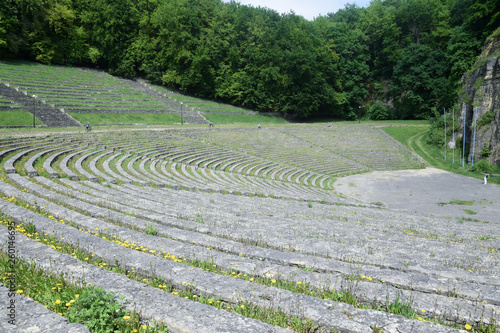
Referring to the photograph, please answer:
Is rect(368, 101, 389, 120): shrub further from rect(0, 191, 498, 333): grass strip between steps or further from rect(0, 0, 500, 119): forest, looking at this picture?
rect(0, 191, 498, 333): grass strip between steps

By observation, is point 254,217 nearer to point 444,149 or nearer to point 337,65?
point 444,149

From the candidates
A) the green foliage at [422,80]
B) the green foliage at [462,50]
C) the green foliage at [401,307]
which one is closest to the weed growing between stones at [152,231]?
the green foliage at [401,307]

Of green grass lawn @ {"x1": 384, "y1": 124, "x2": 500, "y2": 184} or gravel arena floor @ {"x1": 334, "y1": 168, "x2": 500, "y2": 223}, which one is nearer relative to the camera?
gravel arena floor @ {"x1": 334, "y1": 168, "x2": 500, "y2": 223}

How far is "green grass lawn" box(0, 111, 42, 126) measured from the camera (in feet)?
98.9

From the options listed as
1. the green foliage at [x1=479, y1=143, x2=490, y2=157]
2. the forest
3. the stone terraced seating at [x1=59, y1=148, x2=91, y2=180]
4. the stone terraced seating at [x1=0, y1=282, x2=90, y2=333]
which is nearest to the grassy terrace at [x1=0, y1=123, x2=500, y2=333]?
the stone terraced seating at [x1=0, y1=282, x2=90, y2=333]

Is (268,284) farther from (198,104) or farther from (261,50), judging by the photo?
(261,50)

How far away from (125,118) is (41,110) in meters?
9.02

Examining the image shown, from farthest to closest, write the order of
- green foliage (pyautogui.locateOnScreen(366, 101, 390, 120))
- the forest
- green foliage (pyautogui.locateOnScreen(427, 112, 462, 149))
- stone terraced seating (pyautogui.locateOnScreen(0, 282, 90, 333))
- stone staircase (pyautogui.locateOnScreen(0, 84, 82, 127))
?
green foliage (pyautogui.locateOnScreen(366, 101, 390, 120))
the forest
green foliage (pyautogui.locateOnScreen(427, 112, 462, 149))
stone staircase (pyautogui.locateOnScreen(0, 84, 82, 127))
stone terraced seating (pyautogui.locateOnScreen(0, 282, 90, 333))

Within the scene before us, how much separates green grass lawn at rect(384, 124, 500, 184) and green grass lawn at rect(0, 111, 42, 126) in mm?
41797

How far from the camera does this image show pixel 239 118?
174 feet

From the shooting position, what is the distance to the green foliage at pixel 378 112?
204 feet

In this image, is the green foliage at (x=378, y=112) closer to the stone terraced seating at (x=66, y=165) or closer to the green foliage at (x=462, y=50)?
the green foliage at (x=462, y=50)

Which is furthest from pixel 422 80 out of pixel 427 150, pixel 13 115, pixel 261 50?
pixel 13 115

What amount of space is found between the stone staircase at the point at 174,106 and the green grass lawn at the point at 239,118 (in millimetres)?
1745
